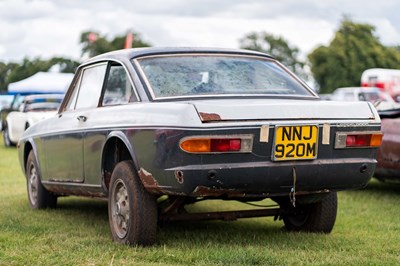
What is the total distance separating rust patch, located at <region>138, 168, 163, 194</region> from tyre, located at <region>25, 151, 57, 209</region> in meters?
2.67

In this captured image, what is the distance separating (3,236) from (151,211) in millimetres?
1317

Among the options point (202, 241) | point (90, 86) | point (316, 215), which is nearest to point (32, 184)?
point (90, 86)

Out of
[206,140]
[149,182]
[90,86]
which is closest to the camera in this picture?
[206,140]

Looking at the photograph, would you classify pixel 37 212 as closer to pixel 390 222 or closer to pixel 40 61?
pixel 390 222

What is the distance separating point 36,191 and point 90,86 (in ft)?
5.25

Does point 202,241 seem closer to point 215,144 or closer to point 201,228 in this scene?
point 201,228

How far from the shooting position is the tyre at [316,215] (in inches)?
249

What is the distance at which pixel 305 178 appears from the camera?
213 inches

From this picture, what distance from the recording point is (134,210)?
5.59m

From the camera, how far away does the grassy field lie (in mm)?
5230

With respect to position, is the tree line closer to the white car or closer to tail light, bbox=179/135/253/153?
the white car

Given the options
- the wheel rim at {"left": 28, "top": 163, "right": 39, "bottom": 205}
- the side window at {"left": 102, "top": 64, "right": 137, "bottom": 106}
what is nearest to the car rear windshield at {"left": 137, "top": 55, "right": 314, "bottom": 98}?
the side window at {"left": 102, "top": 64, "right": 137, "bottom": 106}

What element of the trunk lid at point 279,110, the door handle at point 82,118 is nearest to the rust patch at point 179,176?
the trunk lid at point 279,110

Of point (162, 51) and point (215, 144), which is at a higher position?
point (162, 51)
